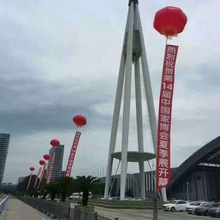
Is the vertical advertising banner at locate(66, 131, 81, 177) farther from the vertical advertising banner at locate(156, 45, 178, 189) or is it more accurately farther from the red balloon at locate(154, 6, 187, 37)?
the red balloon at locate(154, 6, 187, 37)

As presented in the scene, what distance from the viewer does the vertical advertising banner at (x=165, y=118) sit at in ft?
35.4

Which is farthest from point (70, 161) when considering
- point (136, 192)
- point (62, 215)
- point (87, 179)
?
point (136, 192)

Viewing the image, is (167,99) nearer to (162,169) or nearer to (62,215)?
(162,169)

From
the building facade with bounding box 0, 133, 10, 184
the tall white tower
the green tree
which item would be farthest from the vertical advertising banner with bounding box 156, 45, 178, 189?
the building facade with bounding box 0, 133, 10, 184

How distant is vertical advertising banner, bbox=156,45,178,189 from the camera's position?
10789 mm

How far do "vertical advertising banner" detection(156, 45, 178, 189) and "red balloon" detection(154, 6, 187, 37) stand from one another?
670mm

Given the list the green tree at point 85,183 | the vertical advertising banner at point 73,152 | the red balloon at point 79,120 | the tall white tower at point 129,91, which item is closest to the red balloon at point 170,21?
the red balloon at point 79,120

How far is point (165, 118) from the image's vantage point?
11523 millimetres

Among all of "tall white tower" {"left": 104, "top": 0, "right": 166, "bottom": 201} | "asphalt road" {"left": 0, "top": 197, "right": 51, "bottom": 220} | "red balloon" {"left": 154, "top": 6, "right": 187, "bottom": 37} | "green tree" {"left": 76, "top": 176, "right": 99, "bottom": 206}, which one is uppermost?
"tall white tower" {"left": 104, "top": 0, "right": 166, "bottom": 201}

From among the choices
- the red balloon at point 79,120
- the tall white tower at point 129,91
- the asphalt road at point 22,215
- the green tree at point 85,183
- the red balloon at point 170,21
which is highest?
the tall white tower at point 129,91

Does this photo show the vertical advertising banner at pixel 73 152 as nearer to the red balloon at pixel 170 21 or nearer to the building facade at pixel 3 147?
the red balloon at pixel 170 21

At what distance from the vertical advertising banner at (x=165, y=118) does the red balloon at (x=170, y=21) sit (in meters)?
0.67

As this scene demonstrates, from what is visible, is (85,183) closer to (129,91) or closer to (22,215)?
(22,215)

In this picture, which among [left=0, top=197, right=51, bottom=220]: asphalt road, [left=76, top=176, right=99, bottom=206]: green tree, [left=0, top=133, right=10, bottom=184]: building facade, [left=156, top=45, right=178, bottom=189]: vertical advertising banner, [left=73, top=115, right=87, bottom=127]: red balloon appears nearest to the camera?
[left=156, top=45, right=178, bottom=189]: vertical advertising banner
